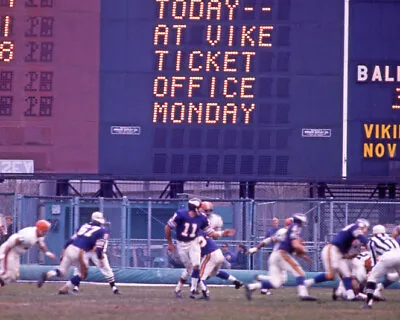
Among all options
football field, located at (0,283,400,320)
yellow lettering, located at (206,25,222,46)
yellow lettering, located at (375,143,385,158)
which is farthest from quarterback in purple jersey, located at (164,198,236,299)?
yellow lettering, located at (375,143,385,158)

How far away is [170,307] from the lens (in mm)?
15664

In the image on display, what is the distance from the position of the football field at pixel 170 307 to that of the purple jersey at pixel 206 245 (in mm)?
787

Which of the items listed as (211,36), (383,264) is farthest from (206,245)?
(211,36)

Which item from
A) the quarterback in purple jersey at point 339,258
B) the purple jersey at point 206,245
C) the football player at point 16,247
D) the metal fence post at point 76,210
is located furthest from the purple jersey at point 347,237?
the metal fence post at point 76,210

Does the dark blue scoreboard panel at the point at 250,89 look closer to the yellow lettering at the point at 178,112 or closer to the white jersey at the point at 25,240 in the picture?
the yellow lettering at the point at 178,112

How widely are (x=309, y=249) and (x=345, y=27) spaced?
4.95 meters

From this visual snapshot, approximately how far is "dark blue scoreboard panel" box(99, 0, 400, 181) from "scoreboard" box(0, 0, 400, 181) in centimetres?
2

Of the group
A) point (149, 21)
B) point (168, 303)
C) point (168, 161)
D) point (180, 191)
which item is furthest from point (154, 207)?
point (168, 303)

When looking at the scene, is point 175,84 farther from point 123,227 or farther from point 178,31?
point 123,227

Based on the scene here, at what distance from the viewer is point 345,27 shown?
24109mm

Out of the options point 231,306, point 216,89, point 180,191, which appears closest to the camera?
point 231,306

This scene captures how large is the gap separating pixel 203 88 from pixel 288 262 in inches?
290

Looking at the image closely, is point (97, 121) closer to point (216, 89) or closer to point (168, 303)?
point (216, 89)

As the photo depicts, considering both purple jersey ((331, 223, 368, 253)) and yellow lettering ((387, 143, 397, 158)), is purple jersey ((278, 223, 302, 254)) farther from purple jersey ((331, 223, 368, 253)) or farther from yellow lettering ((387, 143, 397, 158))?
yellow lettering ((387, 143, 397, 158))
